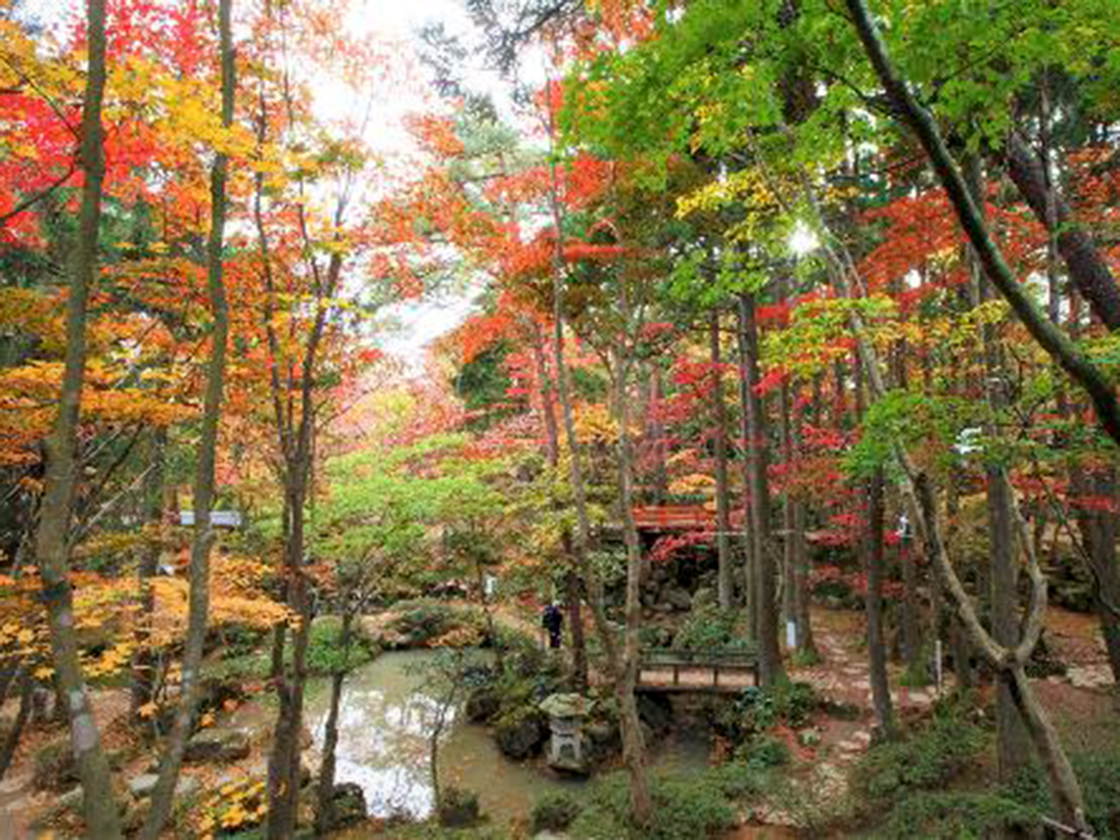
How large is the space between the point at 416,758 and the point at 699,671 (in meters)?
5.47

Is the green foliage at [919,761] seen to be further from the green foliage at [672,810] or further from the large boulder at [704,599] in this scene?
the large boulder at [704,599]

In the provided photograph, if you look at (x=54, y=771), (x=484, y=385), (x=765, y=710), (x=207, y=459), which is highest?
(x=484, y=385)

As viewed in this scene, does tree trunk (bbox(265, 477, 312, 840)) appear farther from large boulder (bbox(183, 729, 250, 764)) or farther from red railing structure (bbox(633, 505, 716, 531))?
red railing structure (bbox(633, 505, 716, 531))

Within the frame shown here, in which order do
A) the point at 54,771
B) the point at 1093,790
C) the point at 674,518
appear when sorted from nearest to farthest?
the point at 1093,790
the point at 54,771
the point at 674,518

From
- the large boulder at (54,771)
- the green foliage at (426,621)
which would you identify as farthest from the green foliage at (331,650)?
the large boulder at (54,771)

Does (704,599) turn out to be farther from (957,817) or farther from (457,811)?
(957,817)

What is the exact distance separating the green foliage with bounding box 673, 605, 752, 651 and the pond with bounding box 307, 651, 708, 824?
244cm

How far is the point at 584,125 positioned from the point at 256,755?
1266 centimetres

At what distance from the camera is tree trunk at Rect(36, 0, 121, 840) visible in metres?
2.65

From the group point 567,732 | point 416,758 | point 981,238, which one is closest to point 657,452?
point 567,732

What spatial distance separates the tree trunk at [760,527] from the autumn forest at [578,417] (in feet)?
0.22

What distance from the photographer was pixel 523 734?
38.3ft

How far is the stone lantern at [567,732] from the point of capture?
10.7m

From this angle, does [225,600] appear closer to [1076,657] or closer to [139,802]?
[139,802]
